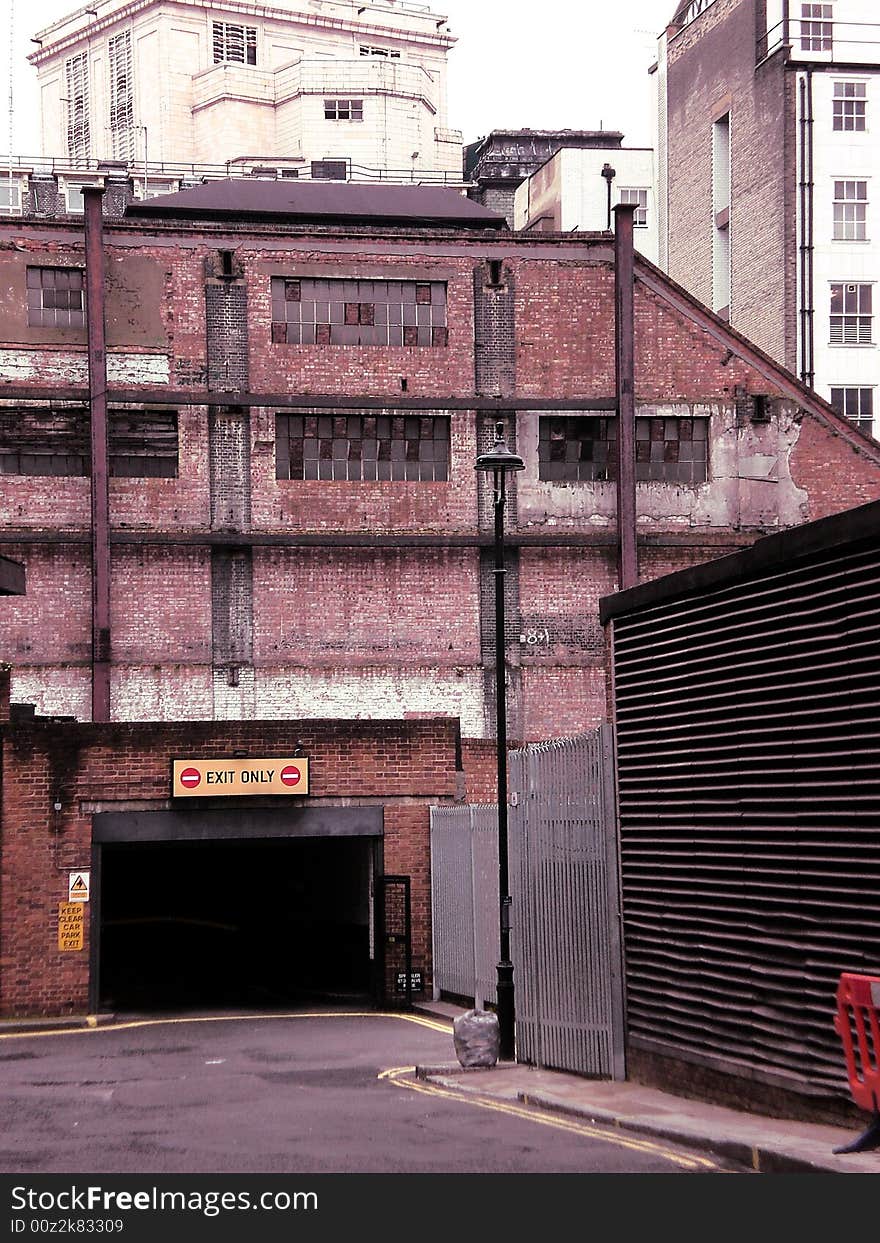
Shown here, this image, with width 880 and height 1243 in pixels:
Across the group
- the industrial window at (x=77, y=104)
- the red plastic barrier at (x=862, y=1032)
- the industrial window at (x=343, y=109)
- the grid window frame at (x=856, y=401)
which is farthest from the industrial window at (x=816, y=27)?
the red plastic barrier at (x=862, y=1032)

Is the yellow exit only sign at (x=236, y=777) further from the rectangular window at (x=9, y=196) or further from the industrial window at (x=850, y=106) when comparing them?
the rectangular window at (x=9, y=196)

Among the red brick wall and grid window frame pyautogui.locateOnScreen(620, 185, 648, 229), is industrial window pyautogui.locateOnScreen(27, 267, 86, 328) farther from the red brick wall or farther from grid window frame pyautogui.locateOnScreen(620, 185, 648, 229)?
grid window frame pyautogui.locateOnScreen(620, 185, 648, 229)

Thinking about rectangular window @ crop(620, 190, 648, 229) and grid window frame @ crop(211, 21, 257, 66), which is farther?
grid window frame @ crop(211, 21, 257, 66)

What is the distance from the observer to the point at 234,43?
107m

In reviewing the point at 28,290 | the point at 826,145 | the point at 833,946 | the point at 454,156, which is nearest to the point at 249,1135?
the point at 833,946

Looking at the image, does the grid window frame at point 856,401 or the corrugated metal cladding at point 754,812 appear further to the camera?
the grid window frame at point 856,401

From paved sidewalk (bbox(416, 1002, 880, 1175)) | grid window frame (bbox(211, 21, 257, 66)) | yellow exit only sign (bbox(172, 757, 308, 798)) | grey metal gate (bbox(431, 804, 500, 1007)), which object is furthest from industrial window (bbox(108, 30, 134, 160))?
paved sidewalk (bbox(416, 1002, 880, 1175))

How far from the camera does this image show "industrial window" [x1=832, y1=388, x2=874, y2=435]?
65750mm

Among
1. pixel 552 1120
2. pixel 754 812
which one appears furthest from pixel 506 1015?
pixel 754 812

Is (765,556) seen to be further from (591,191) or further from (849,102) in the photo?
(591,191)

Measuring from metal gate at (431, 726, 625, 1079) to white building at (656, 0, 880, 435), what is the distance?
4576cm

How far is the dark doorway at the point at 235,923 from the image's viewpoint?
35250mm

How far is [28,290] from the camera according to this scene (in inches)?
1813

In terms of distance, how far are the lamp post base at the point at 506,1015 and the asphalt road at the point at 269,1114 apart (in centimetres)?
110
